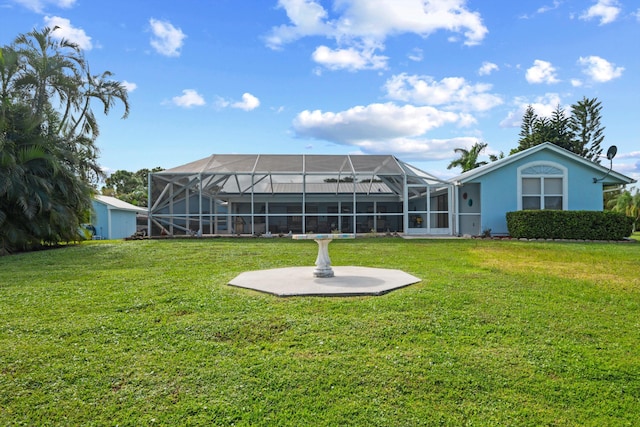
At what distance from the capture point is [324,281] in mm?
7027

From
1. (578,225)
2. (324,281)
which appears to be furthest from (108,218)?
(578,225)

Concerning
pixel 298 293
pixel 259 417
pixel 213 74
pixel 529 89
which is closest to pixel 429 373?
pixel 259 417

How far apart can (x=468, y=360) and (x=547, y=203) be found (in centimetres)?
1767

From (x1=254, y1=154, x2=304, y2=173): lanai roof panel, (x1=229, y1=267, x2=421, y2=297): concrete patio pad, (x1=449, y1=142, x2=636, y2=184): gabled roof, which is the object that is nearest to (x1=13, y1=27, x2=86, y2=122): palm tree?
(x1=254, y1=154, x2=304, y2=173): lanai roof panel

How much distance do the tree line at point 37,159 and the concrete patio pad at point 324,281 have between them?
939cm

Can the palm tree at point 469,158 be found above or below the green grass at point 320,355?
above

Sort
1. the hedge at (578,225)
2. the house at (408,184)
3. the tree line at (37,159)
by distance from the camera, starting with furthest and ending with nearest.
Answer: the house at (408,184) → the hedge at (578,225) → the tree line at (37,159)

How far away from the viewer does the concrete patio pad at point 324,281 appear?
6172mm

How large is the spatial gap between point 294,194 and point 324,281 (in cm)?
1683

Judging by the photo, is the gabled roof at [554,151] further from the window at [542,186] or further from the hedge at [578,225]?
the hedge at [578,225]

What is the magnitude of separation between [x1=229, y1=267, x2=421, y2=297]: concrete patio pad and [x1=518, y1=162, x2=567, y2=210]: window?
13.4 metres

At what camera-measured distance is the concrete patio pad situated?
243 inches

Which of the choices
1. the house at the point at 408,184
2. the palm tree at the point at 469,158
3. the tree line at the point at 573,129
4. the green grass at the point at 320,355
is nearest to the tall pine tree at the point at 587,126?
the tree line at the point at 573,129

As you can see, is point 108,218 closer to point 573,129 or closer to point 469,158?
point 469,158
